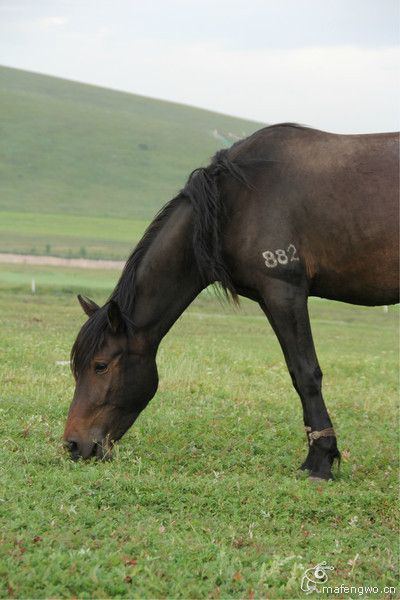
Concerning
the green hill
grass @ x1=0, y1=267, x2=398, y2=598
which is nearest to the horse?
grass @ x1=0, y1=267, x2=398, y2=598

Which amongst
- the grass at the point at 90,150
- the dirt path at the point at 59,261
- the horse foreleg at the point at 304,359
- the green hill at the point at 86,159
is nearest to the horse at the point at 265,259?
the horse foreleg at the point at 304,359

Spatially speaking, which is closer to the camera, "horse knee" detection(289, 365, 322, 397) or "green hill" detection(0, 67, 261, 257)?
"horse knee" detection(289, 365, 322, 397)

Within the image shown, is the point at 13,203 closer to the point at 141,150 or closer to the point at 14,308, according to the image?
the point at 141,150

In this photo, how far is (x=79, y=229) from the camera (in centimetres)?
7312

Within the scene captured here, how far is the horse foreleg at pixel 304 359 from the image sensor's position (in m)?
8.38

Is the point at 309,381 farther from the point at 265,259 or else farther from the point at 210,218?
the point at 210,218

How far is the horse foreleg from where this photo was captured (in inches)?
330

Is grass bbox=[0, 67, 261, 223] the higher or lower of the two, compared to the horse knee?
higher

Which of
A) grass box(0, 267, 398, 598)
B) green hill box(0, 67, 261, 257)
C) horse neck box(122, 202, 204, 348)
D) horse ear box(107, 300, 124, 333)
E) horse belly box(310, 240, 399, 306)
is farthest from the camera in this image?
green hill box(0, 67, 261, 257)

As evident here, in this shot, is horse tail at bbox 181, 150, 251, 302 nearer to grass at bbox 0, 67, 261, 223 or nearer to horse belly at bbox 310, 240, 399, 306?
horse belly at bbox 310, 240, 399, 306

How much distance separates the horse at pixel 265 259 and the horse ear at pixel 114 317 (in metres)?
0.01

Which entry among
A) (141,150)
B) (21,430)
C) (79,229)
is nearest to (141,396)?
(21,430)

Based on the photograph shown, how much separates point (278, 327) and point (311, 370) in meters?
0.50

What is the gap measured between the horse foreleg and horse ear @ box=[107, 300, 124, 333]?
1346 millimetres
